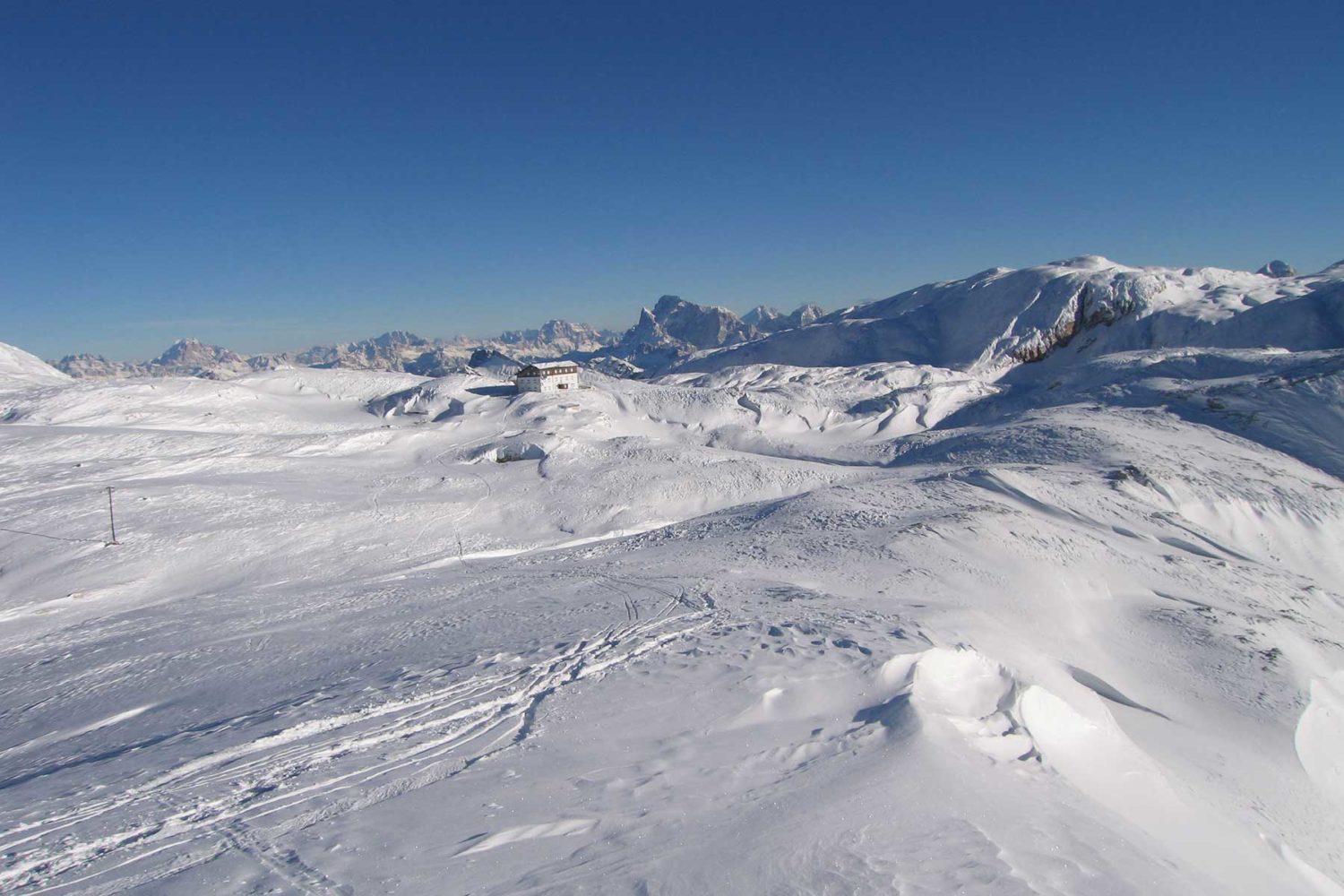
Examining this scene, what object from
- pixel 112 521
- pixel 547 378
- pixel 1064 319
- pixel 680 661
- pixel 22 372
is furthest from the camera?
pixel 1064 319

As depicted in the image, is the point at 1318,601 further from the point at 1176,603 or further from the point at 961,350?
the point at 961,350

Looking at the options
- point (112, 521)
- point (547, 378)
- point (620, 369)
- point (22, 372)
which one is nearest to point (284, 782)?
point (112, 521)

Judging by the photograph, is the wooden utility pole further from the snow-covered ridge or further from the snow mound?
the snow-covered ridge

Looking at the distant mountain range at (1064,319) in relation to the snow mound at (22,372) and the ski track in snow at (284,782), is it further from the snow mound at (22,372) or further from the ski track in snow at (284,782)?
the ski track in snow at (284,782)

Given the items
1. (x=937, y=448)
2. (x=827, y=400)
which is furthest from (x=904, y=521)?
(x=827, y=400)

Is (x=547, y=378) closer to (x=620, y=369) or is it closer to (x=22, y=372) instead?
(x=22, y=372)

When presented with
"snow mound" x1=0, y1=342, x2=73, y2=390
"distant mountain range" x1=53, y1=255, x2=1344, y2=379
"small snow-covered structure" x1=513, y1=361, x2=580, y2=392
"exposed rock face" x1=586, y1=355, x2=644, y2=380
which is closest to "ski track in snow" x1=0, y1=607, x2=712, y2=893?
"small snow-covered structure" x1=513, y1=361, x2=580, y2=392
